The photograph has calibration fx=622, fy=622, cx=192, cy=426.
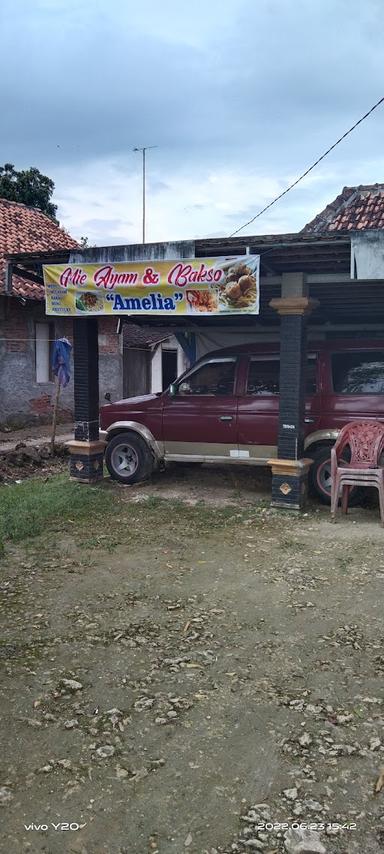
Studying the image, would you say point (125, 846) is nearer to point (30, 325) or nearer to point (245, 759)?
point (245, 759)

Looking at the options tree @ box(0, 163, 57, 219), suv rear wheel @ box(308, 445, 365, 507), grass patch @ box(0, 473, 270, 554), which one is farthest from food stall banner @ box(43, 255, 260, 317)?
tree @ box(0, 163, 57, 219)

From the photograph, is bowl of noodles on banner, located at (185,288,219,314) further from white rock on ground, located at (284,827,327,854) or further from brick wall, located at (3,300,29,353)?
brick wall, located at (3,300,29,353)

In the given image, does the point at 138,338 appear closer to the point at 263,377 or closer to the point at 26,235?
the point at 26,235

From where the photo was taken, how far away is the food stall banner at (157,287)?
24.1ft

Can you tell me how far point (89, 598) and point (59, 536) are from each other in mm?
1784

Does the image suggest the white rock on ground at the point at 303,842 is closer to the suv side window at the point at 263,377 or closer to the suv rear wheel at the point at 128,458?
the suv side window at the point at 263,377

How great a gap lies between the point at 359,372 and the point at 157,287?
9.26 ft

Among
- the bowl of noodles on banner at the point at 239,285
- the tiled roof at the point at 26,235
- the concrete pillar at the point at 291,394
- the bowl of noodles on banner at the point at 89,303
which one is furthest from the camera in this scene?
the tiled roof at the point at 26,235

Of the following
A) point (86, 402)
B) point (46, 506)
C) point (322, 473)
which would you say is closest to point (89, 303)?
point (86, 402)

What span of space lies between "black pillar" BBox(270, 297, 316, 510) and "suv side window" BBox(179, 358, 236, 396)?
1187mm

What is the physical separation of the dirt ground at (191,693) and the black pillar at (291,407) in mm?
1088

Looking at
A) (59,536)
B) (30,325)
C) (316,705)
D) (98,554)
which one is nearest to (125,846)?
(316,705)

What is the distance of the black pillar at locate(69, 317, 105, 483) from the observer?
8.92 m

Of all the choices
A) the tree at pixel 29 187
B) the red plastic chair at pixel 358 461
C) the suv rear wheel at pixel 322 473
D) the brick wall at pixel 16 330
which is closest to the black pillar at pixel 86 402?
the suv rear wheel at pixel 322 473
